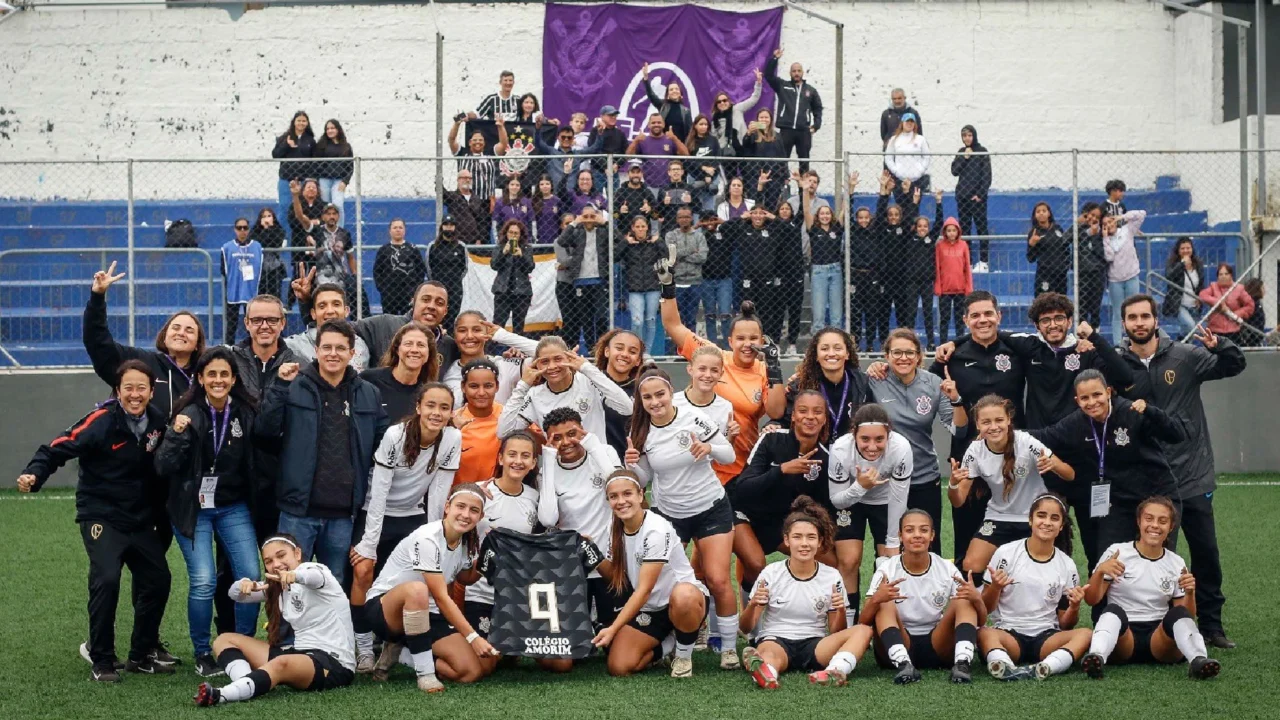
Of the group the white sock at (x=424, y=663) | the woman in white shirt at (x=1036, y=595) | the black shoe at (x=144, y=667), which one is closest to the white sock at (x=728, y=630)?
the woman in white shirt at (x=1036, y=595)

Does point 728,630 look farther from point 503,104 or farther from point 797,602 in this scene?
point 503,104

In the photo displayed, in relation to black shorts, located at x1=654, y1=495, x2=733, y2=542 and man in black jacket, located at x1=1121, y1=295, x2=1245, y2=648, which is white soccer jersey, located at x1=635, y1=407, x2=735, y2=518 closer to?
black shorts, located at x1=654, y1=495, x2=733, y2=542

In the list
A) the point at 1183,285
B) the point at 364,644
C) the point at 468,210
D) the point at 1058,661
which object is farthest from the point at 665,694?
the point at 1183,285

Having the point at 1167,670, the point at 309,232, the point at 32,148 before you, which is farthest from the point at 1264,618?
the point at 32,148

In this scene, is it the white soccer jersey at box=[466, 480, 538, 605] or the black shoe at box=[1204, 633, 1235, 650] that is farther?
the black shoe at box=[1204, 633, 1235, 650]

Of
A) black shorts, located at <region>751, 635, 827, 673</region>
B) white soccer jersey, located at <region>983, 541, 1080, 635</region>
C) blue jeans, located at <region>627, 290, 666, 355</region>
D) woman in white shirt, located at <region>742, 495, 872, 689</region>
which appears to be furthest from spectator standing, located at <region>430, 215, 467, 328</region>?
white soccer jersey, located at <region>983, 541, 1080, 635</region>

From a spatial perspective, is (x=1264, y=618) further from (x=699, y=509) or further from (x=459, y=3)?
(x=459, y=3)

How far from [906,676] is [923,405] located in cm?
169

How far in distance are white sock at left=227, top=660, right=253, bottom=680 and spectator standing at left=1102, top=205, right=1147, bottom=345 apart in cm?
993

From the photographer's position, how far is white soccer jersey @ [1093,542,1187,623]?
743 cm

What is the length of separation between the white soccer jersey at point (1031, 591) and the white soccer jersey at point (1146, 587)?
0.18 metres

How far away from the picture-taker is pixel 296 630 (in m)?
7.19

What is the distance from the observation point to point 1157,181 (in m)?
18.5

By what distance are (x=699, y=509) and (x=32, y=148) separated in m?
16.0
